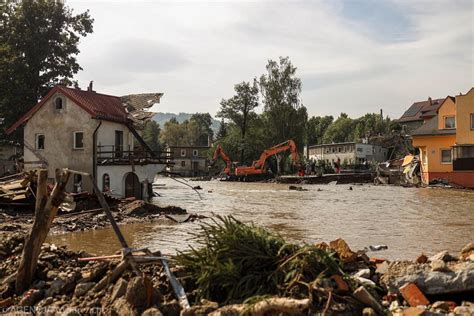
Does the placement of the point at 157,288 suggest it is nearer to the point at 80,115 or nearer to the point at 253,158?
the point at 80,115

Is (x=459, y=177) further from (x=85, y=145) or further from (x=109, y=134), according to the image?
(x=85, y=145)

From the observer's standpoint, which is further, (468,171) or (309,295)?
(468,171)

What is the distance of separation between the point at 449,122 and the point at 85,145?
109ft

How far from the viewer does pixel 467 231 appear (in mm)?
16000

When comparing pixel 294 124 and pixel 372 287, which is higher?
pixel 294 124

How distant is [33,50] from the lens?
Answer: 37656 millimetres

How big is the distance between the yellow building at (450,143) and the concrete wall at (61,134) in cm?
3048

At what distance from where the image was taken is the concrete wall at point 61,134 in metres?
27.8

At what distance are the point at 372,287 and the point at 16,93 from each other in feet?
117

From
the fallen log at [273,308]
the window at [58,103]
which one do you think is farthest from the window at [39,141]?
the fallen log at [273,308]

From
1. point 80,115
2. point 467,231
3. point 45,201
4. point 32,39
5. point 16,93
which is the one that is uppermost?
point 32,39

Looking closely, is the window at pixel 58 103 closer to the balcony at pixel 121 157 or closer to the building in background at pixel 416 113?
the balcony at pixel 121 157

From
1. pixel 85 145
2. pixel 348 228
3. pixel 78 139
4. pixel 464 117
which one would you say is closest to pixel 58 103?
pixel 78 139

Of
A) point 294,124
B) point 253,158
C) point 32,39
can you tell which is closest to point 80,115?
point 32,39
